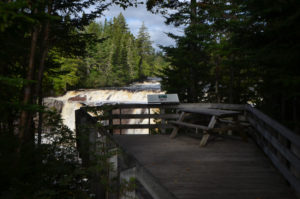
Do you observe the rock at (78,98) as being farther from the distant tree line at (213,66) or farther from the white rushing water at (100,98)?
the distant tree line at (213,66)

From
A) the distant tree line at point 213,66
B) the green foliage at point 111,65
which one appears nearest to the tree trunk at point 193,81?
the distant tree line at point 213,66

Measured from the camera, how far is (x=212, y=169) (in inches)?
197

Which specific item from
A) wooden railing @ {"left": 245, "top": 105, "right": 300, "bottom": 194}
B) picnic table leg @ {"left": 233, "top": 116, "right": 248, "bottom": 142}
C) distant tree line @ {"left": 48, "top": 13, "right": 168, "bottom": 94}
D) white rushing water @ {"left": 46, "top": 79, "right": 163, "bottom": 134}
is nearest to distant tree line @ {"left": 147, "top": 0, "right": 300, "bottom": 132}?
picnic table leg @ {"left": 233, "top": 116, "right": 248, "bottom": 142}

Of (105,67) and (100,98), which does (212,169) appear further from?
(105,67)

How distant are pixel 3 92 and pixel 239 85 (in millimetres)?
11208

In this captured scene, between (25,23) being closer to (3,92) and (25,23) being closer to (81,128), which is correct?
(3,92)

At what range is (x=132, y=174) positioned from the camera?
2178mm

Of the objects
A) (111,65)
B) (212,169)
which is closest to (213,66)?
(212,169)

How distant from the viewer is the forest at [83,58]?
123 inches

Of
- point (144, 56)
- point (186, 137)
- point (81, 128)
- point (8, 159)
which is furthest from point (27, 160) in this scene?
point (144, 56)

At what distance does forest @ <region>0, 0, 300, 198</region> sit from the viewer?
312 centimetres

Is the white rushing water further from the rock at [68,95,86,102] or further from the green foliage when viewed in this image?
the green foliage

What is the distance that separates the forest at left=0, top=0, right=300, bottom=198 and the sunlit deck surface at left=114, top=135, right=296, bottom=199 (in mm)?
1329

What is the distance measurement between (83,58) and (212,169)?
7.05 metres
